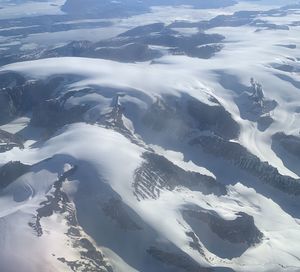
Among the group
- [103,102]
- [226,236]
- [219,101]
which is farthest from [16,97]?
[226,236]

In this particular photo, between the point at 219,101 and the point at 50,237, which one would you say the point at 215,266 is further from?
the point at 219,101

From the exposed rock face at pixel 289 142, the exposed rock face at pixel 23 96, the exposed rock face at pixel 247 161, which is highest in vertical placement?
the exposed rock face at pixel 23 96

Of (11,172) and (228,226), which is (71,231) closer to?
(11,172)

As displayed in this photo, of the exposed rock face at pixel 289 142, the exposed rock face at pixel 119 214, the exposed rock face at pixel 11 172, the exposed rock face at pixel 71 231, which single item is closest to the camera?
the exposed rock face at pixel 71 231

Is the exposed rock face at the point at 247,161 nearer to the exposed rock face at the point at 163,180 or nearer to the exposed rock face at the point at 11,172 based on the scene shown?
the exposed rock face at the point at 163,180

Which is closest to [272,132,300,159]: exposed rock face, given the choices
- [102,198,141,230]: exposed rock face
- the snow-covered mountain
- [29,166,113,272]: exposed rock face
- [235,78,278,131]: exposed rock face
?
the snow-covered mountain

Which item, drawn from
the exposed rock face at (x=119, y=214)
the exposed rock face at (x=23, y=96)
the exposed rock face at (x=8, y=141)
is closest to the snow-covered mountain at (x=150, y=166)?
the exposed rock face at (x=119, y=214)

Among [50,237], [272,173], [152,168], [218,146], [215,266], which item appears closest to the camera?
[50,237]

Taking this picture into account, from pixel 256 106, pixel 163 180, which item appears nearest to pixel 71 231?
pixel 163 180

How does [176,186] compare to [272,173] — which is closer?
[176,186]
